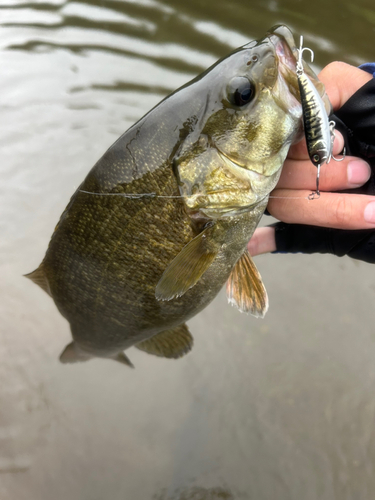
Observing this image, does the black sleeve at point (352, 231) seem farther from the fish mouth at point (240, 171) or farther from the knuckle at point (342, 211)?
the fish mouth at point (240, 171)

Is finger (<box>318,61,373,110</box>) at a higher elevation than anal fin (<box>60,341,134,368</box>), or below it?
higher

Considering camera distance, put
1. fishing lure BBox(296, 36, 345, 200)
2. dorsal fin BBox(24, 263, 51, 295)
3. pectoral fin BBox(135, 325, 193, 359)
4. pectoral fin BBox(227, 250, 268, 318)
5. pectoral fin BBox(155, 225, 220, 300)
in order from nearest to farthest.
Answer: fishing lure BBox(296, 36, 345, 200) → pectoral fin BBox(155, 225, 220, 300) → pectoral fin BBox(227, 250, 268, 318) → dorsal fin BBox(24, 263, 51, 295) → pectoral fin BBox(135, 325, 193, 359)

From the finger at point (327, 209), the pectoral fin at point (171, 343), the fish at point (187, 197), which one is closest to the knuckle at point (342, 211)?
the finger at point (327, 209)

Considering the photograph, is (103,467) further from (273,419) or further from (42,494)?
(273,419)

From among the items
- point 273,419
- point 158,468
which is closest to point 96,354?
point 158,468

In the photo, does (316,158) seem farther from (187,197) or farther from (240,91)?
(187,197)

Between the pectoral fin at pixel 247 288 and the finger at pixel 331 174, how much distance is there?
0.37 meters

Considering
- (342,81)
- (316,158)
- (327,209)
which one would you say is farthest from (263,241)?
(316,158)

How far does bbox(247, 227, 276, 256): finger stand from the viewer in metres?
2.19

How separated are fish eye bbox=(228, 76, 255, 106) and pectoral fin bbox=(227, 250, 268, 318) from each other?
640 mm

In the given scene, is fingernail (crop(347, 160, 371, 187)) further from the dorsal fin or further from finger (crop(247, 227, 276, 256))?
the dorsal fin

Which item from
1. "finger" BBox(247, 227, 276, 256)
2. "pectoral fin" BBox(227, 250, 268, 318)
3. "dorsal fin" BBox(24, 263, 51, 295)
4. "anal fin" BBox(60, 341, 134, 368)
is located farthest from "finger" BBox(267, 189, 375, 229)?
"anal fin" BBox(60, 341, 134, 368)

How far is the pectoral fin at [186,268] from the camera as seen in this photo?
4.54ft

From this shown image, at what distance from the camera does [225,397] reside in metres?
2.54
